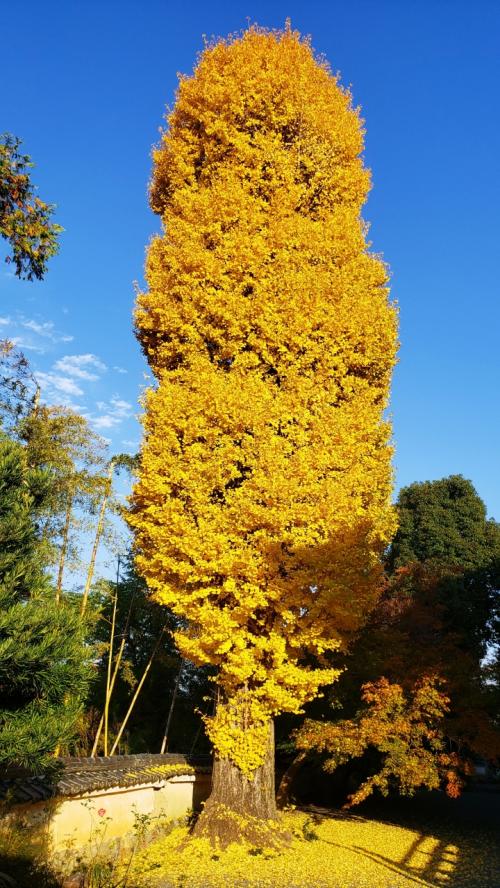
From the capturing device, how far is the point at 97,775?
8602 mm

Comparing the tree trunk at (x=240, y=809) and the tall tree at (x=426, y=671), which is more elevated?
the tall tree at (x=426, y=671)

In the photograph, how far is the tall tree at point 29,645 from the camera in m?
5.42

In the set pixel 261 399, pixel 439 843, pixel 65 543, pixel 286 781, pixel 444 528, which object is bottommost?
pixel 439 843

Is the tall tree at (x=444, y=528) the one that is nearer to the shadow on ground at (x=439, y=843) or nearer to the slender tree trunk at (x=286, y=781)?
the shadow on ground at (x=439, y=843)

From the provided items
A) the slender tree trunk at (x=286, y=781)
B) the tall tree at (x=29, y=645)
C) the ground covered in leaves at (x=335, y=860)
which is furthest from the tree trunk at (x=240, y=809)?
the slender tree trunk at (x=286, y=781)

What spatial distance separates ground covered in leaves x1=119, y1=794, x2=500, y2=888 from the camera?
7500 millimetres

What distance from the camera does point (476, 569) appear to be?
21.3 meters

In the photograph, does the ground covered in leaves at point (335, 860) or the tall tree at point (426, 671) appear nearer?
the ground covered in leaves at point (335, 860)

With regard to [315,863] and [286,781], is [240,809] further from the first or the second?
[286,781]

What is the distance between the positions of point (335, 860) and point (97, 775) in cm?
375

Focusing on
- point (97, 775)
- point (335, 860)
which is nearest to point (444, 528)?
point (335, 860)

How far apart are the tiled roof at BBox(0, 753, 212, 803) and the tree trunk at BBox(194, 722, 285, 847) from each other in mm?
1288

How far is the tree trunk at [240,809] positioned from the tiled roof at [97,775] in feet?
4.23

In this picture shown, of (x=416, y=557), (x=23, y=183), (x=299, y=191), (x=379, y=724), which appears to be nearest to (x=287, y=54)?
(x=299, y=191)
